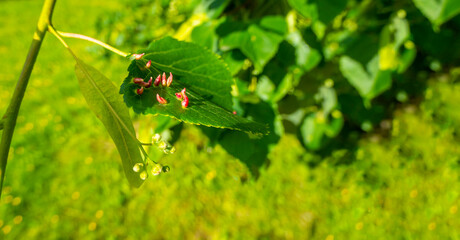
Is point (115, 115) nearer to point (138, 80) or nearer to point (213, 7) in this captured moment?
point (138, 80)

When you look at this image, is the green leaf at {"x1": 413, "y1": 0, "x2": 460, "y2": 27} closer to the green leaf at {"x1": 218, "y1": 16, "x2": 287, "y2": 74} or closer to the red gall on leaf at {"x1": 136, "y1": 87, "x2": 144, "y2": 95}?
the green leaf at {"x1": 218, "y1": 16, "x2": 287, "y2": 74}

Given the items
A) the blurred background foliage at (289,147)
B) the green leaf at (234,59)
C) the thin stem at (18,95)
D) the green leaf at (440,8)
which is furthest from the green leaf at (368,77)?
the thin stem at (18,95)

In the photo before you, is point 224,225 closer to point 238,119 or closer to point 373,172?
point 373,172

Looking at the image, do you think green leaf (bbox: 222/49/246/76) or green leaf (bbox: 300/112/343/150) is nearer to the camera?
green leaf (bbox: 222/49/246/76)

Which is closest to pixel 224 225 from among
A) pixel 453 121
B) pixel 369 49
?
pixel 369 49

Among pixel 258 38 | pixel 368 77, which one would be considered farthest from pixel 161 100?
pixel 368 77

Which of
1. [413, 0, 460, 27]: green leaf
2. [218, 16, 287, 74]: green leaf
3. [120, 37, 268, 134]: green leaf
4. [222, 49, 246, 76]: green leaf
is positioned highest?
[120, 37, 268, 134]: green leaf

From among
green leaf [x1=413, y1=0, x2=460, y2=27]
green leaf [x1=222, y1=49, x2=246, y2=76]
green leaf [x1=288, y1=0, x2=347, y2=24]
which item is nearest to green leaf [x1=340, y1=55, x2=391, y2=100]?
green leaf [x1=413, y1=0, x2=460, y2=27]
